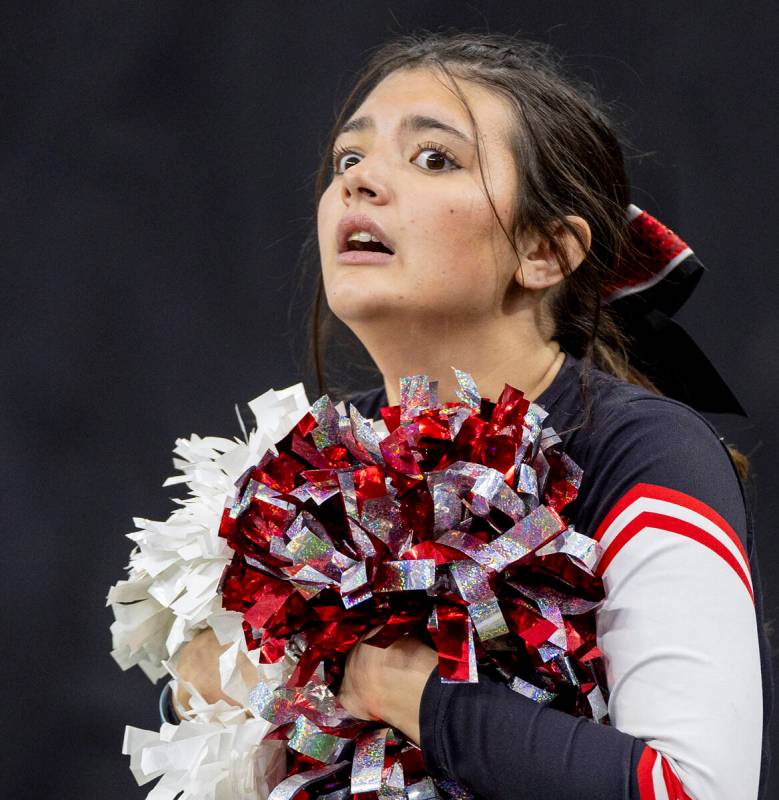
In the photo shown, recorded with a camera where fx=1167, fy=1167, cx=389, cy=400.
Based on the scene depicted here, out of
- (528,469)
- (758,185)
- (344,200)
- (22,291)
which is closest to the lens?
(528,469)

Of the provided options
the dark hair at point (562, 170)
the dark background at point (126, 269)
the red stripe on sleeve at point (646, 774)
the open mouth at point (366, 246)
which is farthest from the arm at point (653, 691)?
the dark background at point (126, 269)

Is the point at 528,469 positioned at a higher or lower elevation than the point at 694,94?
lower

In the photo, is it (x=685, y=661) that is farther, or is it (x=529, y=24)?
(x=529, y=24)

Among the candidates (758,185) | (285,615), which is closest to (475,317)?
(285,615)

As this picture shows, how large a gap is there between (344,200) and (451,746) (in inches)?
23.6

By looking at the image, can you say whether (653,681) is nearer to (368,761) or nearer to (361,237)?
(368,761)

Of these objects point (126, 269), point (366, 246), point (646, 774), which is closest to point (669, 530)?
point (646, 774)

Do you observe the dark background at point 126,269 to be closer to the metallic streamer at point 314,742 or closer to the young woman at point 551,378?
the young woman at point 551,378

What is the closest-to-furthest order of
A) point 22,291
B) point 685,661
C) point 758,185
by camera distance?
point 685,661, point 758,185, point 22,291

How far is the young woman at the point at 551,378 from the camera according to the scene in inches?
37.7

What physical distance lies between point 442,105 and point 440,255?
0.18 metres

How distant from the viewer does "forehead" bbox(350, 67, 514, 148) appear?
4.25 ft

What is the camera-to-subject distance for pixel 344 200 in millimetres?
1282

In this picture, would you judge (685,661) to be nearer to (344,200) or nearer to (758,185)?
(344,200)
